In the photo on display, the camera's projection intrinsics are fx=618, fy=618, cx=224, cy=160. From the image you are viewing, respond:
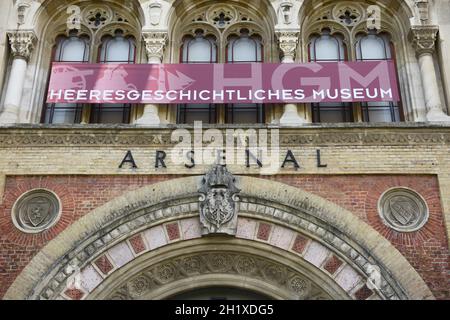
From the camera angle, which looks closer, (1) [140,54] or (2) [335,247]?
(2) [335,247]

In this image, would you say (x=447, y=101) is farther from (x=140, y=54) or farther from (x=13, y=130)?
(x=13, y=130)

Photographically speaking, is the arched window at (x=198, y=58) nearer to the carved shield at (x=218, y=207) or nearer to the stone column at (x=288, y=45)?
the stone column at (x=288, y=45)

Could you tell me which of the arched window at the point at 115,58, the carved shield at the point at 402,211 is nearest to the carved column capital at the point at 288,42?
the arched window at the point at 115,58

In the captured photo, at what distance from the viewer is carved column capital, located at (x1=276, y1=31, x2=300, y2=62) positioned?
14719 millimetres

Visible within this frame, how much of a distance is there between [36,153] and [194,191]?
3590 mm

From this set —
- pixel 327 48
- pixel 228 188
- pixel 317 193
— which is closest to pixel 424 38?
pixel 327 48

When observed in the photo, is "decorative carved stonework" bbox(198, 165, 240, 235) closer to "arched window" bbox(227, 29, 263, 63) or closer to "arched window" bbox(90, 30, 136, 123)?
"arched window" bbox(90, 30, 136, 123)

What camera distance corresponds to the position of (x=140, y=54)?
50.4ft

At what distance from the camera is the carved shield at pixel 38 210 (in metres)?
13.0

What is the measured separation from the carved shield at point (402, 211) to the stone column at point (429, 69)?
84.0 inches

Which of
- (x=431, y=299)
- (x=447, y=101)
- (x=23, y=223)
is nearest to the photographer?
(x=431, y=299)

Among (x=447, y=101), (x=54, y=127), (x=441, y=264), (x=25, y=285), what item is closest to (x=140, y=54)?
(x=54, y=127)

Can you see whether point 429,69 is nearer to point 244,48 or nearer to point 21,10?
point 244,48

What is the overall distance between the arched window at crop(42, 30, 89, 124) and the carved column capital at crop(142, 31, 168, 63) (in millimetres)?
1749
